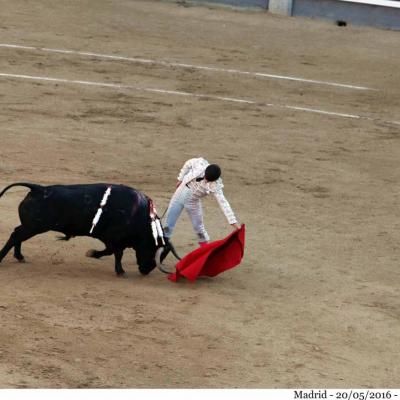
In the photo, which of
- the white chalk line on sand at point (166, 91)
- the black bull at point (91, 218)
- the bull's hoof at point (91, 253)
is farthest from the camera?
the white chalk line on sand at point (166, 91)

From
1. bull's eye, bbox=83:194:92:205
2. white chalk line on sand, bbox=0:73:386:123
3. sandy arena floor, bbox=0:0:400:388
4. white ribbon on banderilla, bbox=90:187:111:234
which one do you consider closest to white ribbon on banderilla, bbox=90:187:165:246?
white ribbon on banderilla, bbox=90:187:111:234

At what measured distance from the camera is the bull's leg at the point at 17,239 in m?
11.6

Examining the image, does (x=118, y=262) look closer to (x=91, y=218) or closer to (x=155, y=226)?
(x=155, y=226)

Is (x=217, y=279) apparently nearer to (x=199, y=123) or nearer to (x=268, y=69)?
(x=199, y=123)

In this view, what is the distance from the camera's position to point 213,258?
12.2 meters

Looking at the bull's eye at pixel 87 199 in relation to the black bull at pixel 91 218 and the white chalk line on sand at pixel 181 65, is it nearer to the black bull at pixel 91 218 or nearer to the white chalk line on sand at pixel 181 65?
the black bull at pixel 91 218

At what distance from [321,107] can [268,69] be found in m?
2.05

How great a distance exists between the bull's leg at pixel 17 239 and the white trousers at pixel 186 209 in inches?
63.7

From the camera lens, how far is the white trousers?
495 inches

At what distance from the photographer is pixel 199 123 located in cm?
1802

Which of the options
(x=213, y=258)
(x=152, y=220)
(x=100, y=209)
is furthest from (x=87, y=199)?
(x=213, y=258)

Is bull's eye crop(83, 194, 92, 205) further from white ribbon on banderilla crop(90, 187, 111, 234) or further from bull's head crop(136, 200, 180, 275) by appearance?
bull's head crop(136, 200, 180, 275)

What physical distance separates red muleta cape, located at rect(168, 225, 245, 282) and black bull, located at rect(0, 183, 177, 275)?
9.9 inches

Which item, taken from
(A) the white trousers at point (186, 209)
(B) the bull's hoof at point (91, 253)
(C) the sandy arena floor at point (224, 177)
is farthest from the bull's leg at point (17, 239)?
(A) the white trousers at point (186, 209)
